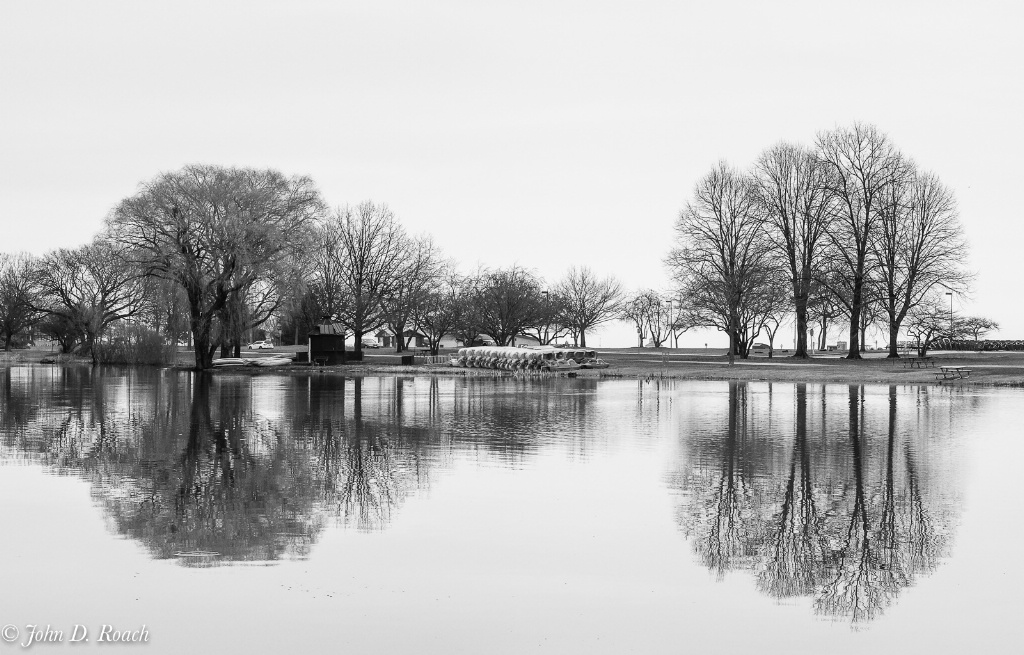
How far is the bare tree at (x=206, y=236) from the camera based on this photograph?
63000mm

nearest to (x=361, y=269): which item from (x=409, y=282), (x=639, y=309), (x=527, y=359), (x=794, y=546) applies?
(x=409, y=282)

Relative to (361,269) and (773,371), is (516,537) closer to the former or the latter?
(773,371)

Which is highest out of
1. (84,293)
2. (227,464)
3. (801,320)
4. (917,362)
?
(84,293)

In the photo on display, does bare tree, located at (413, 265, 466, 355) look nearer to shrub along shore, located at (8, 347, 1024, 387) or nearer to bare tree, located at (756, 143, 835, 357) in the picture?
shrub along shore, located at (8, 347, 1024, 387)

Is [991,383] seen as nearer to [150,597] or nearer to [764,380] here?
[764,380]

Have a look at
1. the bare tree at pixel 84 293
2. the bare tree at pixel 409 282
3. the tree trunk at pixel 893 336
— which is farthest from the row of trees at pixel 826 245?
the bare tree at pixel 84 293

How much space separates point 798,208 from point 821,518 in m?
59.6

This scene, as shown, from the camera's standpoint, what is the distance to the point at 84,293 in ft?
320

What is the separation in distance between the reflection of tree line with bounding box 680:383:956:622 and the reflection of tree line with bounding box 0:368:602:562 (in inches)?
165

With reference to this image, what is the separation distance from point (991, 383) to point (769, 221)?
84.9 feet

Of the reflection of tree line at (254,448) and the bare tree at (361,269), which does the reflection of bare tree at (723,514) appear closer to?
the reflection of tree line at (254,448)

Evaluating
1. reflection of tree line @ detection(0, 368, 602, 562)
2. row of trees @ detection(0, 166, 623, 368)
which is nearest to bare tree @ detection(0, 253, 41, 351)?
row of trees @ detection(0, 166, 623, 368)

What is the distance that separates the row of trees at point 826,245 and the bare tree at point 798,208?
0.07 m

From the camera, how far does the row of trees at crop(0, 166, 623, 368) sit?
6328cm
